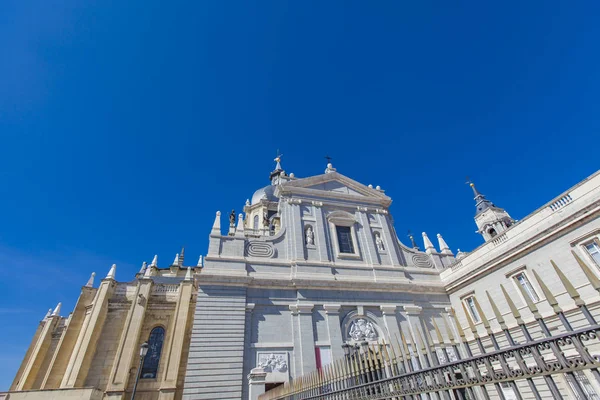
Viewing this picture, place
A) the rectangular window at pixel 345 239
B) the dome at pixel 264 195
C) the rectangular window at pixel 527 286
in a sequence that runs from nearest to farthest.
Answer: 1. the rectangular window at pixel 527 286
2. the rectangular window at pixel 345 239
3. the dome at pixel 264 195

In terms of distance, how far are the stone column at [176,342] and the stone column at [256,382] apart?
6.55 m

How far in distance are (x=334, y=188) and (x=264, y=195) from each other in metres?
18.3

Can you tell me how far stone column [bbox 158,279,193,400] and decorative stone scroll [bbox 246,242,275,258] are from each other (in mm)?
6016

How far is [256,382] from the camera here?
12.0 m

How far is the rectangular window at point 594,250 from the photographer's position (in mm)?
11908

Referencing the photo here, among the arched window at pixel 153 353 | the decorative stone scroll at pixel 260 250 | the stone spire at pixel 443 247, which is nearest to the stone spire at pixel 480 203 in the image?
the stone spire at pixel 443 247

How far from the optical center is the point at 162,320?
20.0 m

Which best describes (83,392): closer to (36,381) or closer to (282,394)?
(36,381)

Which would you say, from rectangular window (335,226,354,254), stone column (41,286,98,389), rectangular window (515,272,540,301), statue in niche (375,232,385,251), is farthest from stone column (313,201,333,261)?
stone column (41,286,98,389)

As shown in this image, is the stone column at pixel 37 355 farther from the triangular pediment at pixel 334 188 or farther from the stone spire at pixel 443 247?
the stone spire at pixel 443 247

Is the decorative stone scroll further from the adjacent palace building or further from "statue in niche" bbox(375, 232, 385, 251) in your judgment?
"statue in niche" bbox(375, 232, 385, 251)

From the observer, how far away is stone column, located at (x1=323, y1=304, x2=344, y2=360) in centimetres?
1516

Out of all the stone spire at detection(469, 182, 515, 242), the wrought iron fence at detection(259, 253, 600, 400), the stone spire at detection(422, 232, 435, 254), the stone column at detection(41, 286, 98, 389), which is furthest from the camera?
the stone spire at detection(469, 182, 515, 242)

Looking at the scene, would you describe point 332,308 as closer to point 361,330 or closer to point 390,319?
point 361,330
